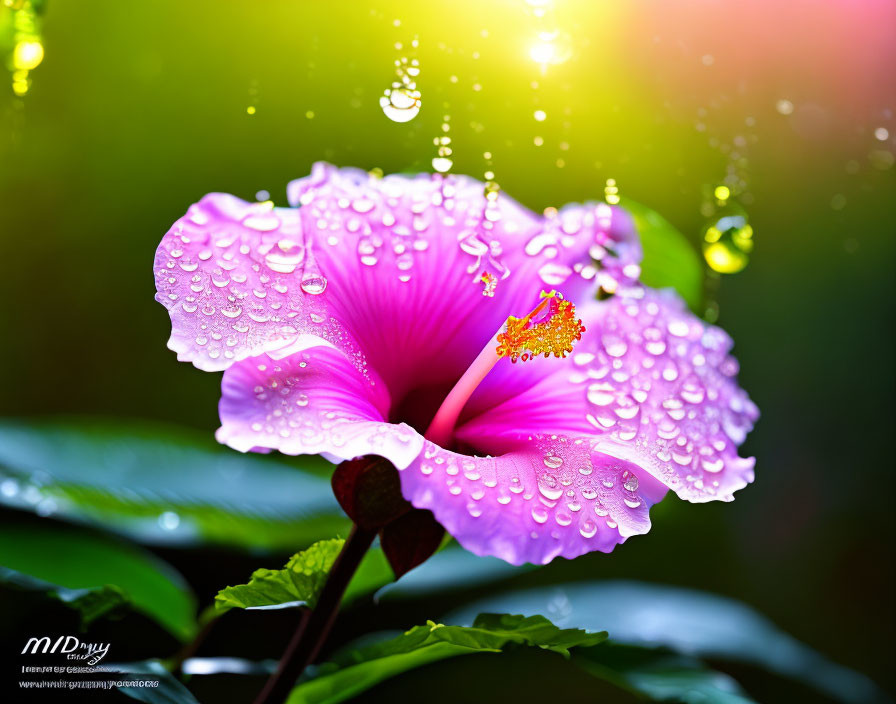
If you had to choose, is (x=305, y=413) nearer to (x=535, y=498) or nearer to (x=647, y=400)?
(x=535, y=498)

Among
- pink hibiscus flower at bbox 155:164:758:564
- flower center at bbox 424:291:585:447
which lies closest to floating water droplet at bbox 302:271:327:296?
pink hibiscus flower at bbox 155:164:758:564

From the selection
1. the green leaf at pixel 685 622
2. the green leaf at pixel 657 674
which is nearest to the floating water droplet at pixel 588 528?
the green leaf at pixel 657 674

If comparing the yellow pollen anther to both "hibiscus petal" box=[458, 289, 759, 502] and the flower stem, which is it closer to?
"hibiscus petal" box=[458, 289, 759, 502]

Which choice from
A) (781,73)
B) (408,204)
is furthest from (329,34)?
(781,73)

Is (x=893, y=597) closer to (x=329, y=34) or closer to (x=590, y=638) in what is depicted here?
(x=590, y=638)

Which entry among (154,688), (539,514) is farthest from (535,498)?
(154,688)
